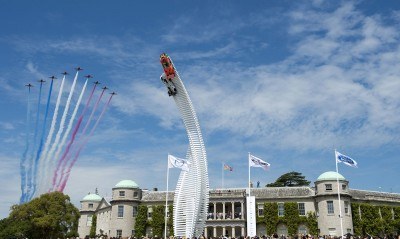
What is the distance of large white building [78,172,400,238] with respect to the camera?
231ft

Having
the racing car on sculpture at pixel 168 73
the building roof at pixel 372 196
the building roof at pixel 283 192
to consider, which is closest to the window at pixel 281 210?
the building roof at pixel 283 192

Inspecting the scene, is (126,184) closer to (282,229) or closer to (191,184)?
(282,229)

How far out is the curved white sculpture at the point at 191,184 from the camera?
44.5m

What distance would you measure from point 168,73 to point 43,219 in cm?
2383

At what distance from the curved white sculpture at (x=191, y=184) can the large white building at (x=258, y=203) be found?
29.8 meters

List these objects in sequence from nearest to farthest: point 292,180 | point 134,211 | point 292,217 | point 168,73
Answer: point 168,73, point 292,217, point 134,211, point 292,180

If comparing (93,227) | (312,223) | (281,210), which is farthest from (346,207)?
(93,227)

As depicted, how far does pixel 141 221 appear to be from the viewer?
77312 millimetres

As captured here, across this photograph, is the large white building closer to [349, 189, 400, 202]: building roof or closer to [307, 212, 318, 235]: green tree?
[349, 189, 400, 202]: building roof

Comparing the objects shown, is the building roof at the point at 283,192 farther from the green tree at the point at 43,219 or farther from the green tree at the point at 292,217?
the green tree at the point at 43,219

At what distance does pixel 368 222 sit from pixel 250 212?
27.4 m

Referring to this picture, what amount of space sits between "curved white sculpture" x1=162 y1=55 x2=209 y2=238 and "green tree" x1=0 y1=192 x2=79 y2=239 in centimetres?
1736

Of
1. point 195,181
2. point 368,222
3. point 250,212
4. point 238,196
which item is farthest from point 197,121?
point 368,222

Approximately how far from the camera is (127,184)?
7900 centimetres
